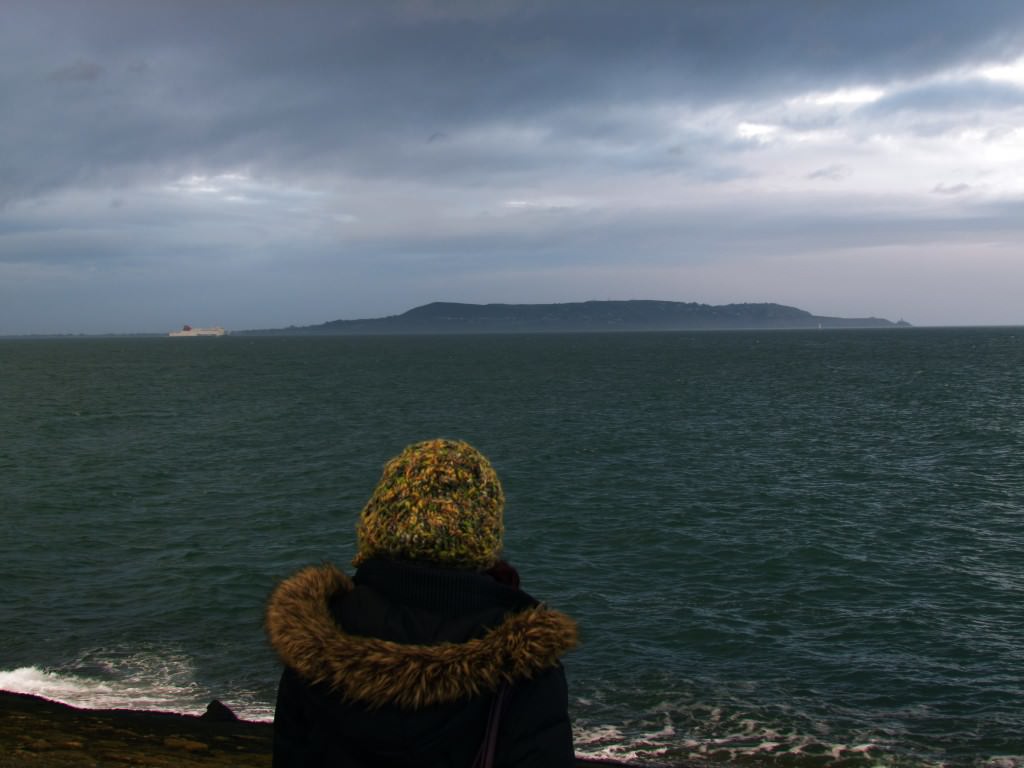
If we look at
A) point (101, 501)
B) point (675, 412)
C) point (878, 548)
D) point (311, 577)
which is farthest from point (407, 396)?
point (311, 577)

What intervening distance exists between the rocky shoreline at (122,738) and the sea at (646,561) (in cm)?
249

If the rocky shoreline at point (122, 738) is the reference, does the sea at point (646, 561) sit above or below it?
below

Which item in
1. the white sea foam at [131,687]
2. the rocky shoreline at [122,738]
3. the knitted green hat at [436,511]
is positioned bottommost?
the white sea foam at [131,687]

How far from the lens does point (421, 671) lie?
279 centimetres

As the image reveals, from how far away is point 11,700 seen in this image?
435 inches

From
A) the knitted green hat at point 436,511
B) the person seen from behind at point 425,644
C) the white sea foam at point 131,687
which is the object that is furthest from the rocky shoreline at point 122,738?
the knitted green hat at point 436,511

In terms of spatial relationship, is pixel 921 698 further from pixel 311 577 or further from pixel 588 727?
pixel 311 577

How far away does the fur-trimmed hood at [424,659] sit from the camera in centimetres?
279

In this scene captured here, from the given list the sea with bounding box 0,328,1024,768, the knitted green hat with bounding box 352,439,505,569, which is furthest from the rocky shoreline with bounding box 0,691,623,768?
the knitted green hat with bounding box 352,439,505,569

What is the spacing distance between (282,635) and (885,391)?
250 feet

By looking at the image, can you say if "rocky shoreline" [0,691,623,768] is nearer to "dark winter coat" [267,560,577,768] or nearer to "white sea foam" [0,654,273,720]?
"white sea foam" [0,654,273,720]

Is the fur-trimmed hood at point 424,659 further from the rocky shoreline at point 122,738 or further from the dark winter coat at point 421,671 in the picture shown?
the rocky shoreline at point 122,738

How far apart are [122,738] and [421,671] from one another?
27.6 feet

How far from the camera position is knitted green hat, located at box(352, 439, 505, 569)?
9.86 ft
